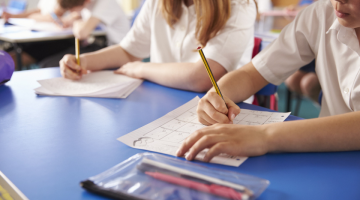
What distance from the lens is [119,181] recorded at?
0.47 m

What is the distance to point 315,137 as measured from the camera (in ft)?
1.94

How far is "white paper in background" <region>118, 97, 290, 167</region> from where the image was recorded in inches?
23.2

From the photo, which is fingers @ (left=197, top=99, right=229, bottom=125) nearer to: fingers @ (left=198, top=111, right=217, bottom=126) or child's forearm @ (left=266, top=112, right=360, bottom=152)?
fingers @ (left=198, top=111, right=217, bottom=126)

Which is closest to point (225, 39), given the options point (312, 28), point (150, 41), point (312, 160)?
point (312, 28)

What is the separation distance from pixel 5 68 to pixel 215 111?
0.78 m

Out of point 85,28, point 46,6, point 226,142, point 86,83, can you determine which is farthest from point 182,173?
point 46,6

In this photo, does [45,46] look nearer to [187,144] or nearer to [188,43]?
[188,43]

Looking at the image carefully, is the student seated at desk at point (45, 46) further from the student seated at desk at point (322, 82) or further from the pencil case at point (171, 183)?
the pencil case at point (171, 183)

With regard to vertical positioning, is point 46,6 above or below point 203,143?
above

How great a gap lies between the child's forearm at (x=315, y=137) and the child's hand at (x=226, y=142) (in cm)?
2

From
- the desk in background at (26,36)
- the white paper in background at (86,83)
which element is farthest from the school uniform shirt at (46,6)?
the white paper in background at (86,83)

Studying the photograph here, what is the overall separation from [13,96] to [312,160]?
873mm

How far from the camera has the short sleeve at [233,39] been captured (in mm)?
1073

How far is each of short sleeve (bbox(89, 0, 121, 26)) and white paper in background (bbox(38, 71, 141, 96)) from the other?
4.49ft
